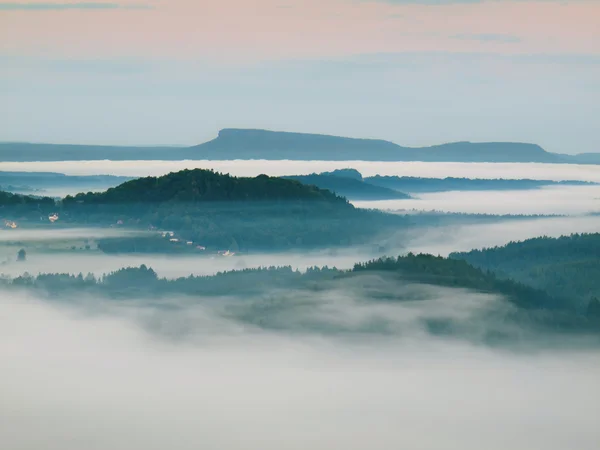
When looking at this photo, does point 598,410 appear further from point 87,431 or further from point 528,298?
point 87,431

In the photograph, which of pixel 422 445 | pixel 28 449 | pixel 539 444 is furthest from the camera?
pixel 422 445

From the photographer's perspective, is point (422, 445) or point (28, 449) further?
point (422, 445)

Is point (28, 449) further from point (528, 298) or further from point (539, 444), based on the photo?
point (528, 298)

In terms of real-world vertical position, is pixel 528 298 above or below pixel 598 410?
above

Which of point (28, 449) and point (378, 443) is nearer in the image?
point (28, 449)

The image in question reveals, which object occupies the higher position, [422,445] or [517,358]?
[517,358]

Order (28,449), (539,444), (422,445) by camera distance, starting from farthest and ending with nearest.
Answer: (422,445)
(539,444)
(28,449)

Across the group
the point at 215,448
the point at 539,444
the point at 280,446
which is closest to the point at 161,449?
the point at 215,448

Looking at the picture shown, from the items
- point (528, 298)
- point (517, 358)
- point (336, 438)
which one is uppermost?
point (528, 298)

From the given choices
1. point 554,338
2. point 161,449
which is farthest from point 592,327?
point 161,449
